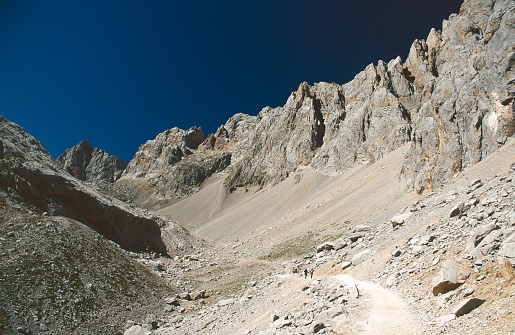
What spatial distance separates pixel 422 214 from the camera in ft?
86.0

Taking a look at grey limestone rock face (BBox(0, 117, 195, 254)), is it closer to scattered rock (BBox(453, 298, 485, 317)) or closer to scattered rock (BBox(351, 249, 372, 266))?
scattered rock (BBox(351, 249, 372, 266))

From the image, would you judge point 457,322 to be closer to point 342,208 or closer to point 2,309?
point 2,309

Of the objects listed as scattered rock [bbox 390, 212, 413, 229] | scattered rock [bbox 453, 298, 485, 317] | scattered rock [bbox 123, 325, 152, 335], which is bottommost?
scattered rock [bbox 390, 212, 413, 229]

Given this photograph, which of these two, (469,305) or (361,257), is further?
(361,257)

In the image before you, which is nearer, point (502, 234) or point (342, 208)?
point (502, 234)

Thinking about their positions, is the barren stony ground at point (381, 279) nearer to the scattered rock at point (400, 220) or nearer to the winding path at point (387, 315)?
the winding path at point (387, 315)

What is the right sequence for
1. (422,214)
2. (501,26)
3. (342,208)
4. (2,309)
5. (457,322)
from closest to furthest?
1. (457,322)
2. (2,309)
3. (422,214)
4. (501,26)
5. (342,208)

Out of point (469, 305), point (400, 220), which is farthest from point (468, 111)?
point (469, 305)

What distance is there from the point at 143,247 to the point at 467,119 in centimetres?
4711

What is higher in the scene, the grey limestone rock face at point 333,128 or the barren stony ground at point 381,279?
A: the grey limestone rock face at point 333,128

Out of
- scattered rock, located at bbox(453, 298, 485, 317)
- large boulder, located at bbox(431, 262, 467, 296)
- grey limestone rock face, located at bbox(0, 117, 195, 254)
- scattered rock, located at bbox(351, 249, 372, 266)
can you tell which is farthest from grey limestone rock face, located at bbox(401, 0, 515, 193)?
grey limestone rock face, located at bbox(0, 117, 195, 254)

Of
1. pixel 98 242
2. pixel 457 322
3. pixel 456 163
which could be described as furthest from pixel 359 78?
pixel 457 322

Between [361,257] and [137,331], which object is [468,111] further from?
[137,331]

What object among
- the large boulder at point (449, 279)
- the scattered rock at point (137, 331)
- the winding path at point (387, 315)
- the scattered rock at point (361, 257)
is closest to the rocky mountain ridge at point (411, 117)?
the scattered rock at point (361, 257)
